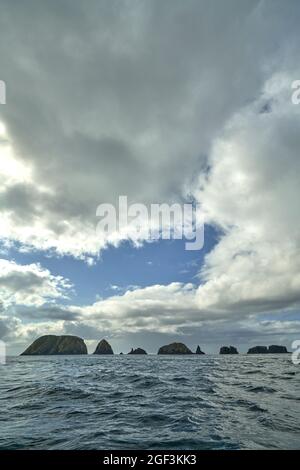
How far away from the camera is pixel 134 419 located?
1390cm

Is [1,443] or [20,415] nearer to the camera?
[1,443]

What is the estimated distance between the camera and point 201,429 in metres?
12.0

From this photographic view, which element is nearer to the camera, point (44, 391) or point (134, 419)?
point (134, 419)

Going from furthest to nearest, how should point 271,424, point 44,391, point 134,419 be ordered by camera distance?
point 44,391 → point 134,419 → point 271,424

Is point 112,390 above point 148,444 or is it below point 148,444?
below

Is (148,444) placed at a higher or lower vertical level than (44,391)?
higher
